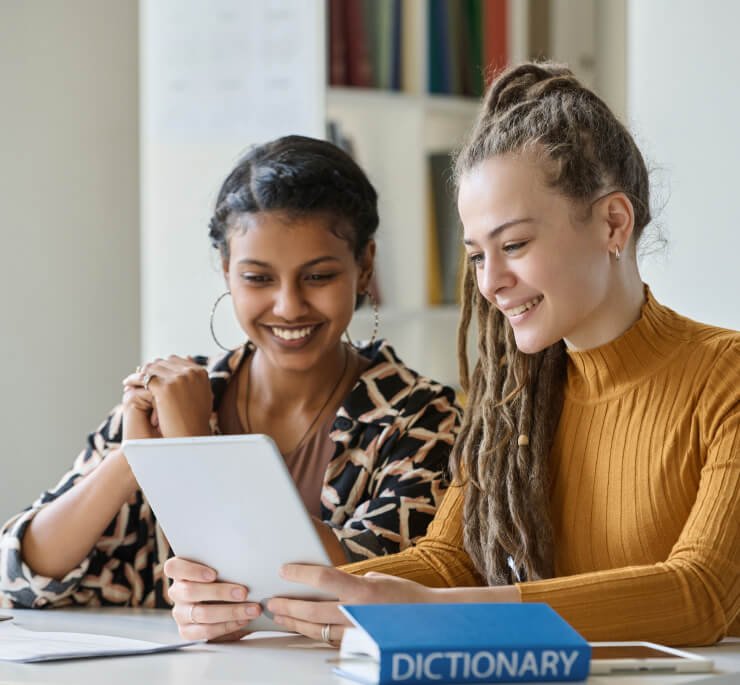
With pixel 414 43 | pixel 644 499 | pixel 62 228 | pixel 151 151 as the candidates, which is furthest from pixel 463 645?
pixel 414 43

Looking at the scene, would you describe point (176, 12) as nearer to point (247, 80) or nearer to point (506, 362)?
point (247, 80)

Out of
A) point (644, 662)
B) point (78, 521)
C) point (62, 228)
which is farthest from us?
point (62, 228)

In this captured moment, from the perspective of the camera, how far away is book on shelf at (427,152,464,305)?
3352 millimetres

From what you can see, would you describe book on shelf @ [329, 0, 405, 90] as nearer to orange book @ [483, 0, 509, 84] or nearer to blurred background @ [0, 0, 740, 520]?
blurred background @ [0, 0, 740, 520]

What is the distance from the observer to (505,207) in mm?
1450

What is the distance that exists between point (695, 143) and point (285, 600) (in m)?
1.09

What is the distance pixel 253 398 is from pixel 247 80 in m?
1.08

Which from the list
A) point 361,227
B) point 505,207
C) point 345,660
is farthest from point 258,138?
point 345,660

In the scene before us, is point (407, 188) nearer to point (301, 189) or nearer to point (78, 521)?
point (301, 189)

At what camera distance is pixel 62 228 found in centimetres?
253

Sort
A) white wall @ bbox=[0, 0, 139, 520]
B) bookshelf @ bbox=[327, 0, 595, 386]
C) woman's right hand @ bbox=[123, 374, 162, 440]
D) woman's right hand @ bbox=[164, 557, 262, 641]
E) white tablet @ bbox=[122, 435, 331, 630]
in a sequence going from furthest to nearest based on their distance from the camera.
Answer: bookshelf @ bbox=[327, 0, 595, 386], white wall @ bbox=[0, 0, 139, 520], woman's right hand @ bbox=[123, 374, 162, 440], woman's right hand @ bbox=[164, 557, 262, 641], white tablet @ bbox=[122, 435, 331, 630]

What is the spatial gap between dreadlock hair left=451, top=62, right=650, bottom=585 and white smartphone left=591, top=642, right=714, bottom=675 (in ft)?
1.13

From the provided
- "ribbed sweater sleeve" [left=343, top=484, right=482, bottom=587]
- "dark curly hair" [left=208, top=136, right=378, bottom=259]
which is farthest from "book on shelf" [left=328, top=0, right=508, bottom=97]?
"ribbed sweater sleeve" [left=343, top=484, right=482, bottom=587]

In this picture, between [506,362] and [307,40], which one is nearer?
[506,362]
